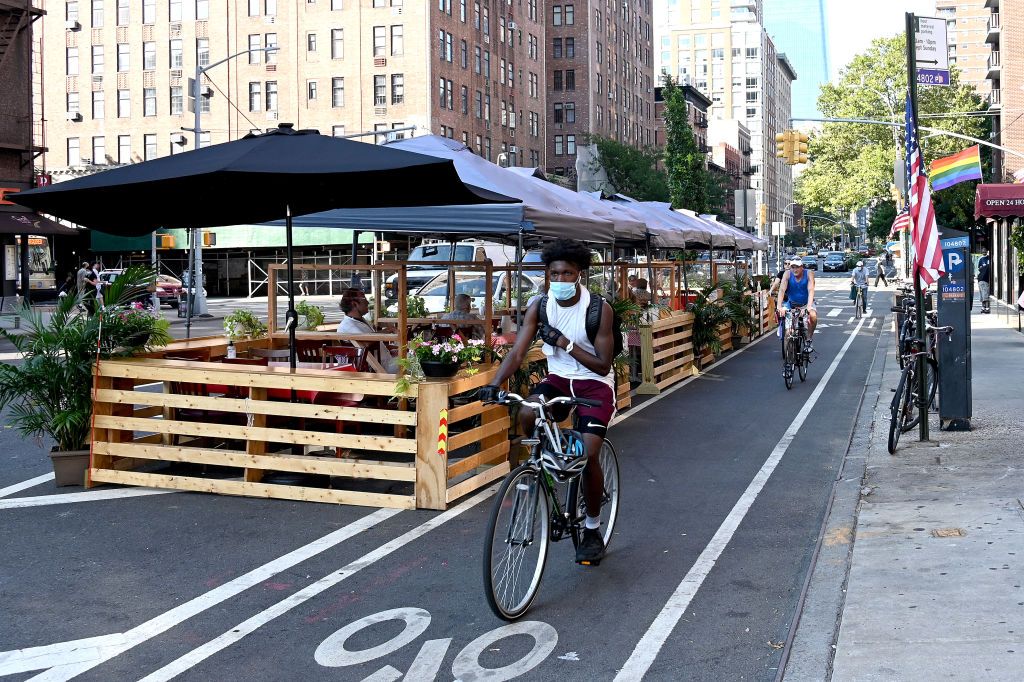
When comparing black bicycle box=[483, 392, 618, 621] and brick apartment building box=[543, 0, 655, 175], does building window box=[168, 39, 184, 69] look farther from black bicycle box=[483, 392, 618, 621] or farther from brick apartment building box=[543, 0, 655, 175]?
black bicycle box=[483, 392, 618, 621]

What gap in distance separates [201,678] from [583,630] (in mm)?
1786

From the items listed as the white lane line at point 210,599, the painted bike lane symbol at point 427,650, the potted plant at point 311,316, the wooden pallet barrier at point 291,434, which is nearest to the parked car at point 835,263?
the potted plant at point 311,316

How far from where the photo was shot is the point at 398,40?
64.2 metres

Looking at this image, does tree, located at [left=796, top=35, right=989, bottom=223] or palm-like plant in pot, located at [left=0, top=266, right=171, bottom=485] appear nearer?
palm-like plant in pot, located at [left=0, top=266, right=171, bottom=485]

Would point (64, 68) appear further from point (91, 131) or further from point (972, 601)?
point (972, 601)

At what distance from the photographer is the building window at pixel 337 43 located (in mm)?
65438

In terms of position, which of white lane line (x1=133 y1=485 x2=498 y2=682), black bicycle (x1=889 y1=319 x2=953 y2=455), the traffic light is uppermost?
the traffic light

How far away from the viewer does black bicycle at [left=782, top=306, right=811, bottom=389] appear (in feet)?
52.2

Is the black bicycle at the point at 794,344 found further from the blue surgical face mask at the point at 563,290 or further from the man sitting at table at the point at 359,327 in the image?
the blue surgical face mask at the point at 563,290

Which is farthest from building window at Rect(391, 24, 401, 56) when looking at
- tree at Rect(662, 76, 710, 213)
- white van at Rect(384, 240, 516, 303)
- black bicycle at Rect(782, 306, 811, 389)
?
black bicycle at Rect(782, 306, 811, 389)

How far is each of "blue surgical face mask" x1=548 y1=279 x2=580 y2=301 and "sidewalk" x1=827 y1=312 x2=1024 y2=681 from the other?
211cm

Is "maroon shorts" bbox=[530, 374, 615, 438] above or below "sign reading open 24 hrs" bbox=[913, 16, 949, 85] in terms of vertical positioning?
below

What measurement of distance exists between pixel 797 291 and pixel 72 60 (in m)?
63.1

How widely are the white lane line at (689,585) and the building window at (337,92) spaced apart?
5766 centimetres
